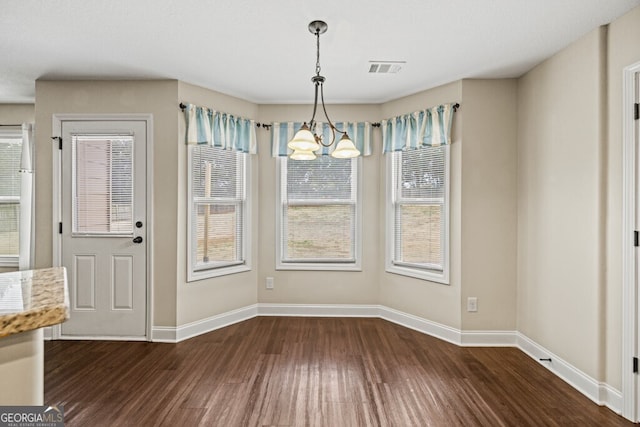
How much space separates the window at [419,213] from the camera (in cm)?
369

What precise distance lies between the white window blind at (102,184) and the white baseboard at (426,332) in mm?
1197

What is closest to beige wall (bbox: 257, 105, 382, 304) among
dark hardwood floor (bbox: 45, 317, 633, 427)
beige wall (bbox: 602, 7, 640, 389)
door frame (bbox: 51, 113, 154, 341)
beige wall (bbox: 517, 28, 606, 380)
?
dark hardwood floor (bbox: 45, 317, 633, 427)

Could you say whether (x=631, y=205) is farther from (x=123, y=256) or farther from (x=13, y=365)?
(x=123, y=256)

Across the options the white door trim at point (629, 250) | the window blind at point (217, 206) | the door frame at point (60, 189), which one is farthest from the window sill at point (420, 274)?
the door frame at point (60, 189)

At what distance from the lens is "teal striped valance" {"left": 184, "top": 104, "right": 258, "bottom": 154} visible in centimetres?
362

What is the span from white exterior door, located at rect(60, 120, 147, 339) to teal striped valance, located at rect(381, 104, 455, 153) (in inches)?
107

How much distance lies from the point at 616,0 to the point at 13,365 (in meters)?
3.45

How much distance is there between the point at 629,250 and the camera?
7.51ft

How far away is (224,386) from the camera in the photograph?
2.64 meters

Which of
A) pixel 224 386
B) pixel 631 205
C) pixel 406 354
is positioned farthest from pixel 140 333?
pixel 631 205

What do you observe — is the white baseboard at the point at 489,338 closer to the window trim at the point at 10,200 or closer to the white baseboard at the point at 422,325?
the white baseboard at the point at 422,325

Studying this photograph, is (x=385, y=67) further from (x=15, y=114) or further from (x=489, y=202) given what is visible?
(x=15, y=114)

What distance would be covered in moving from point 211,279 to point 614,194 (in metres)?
3.65

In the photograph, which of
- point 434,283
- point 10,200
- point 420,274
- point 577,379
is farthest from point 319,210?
point 10,200
